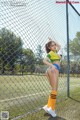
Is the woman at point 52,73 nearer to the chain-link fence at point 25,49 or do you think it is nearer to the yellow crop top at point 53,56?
the yellow crop top at point 53,56

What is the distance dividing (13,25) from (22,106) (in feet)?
4.89

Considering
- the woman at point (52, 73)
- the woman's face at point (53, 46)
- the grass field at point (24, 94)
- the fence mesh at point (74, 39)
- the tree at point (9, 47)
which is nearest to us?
the tree at point (9, 47)

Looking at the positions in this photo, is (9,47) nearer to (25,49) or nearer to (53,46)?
(25,49)

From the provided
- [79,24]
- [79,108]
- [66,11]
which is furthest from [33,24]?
[79,24]

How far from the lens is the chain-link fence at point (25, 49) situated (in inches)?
202

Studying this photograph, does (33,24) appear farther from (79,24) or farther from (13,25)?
(79,24)

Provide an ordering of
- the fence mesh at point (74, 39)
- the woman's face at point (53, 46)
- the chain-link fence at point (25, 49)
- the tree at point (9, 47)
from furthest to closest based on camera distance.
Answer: the fence mesh at point (74, 39) < the woman's face at point (53, 46) < the chain-link fence at point (25, 49) < the tree at point (9, 47)

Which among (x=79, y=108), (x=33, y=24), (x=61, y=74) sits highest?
(x=33, y=24)

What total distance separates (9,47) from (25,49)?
1.79ft

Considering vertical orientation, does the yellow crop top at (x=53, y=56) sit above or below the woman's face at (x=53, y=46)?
below

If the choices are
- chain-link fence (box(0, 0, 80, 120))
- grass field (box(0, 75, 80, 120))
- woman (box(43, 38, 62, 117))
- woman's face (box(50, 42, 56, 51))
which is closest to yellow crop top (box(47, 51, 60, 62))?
woman (box(43, 38, 62, 117))

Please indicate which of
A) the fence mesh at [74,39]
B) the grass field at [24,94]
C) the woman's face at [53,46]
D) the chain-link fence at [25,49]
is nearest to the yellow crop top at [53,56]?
the woman's face at [53,46]

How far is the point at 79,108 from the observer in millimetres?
6855

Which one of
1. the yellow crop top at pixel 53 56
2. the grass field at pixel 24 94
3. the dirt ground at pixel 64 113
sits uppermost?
the yellow crop top at pixel 53 56
